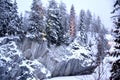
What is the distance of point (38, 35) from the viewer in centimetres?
3744

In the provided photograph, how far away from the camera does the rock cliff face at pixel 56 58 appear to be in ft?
122

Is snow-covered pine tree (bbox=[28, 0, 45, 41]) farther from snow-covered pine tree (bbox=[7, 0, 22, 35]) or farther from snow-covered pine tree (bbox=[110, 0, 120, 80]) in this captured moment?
snow-covered pine tree (bbox=[110, 0, 120, 80])

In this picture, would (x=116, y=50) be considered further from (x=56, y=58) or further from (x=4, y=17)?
(x=56, y=58)

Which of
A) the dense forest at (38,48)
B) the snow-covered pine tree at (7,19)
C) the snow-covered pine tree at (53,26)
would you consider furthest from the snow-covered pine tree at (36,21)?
the snow-covered pine tree at (7,19)

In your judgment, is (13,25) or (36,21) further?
(36,21)

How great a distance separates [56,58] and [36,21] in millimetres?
7466

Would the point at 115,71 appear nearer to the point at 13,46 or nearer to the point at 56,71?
the point at 13,46

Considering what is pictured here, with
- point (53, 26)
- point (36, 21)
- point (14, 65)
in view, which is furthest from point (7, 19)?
point (14, 65)

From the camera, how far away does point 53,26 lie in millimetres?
41625

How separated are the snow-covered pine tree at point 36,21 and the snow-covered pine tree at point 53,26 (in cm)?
230

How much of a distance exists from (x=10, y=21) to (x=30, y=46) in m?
5.44

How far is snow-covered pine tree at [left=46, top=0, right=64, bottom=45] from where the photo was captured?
40.7 meters

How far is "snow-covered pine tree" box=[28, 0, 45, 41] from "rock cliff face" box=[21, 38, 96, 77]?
4.59ft

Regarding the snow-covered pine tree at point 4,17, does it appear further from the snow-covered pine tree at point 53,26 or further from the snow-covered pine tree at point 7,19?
the snow-covered pine tree at point 53,26
